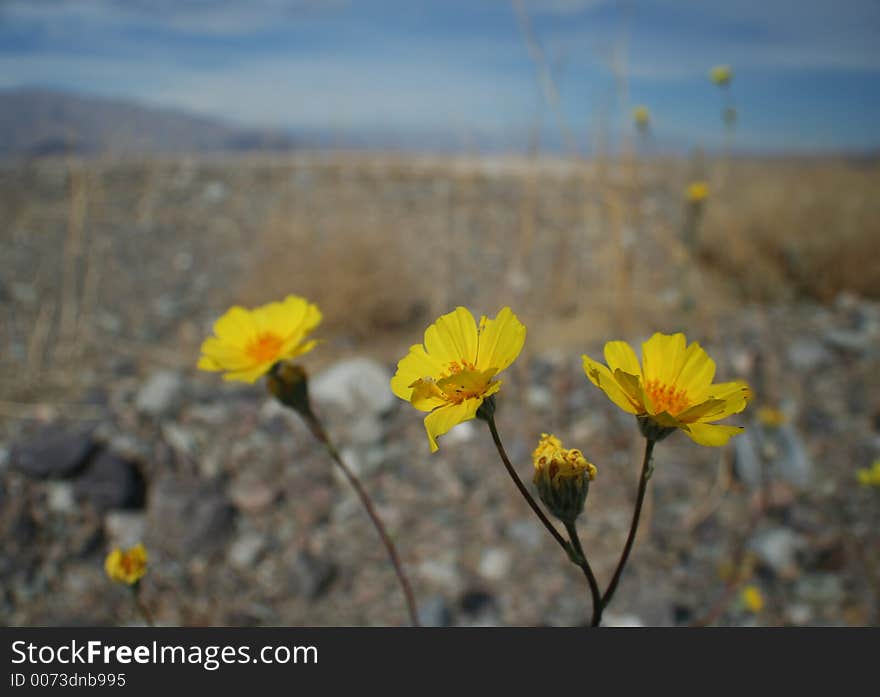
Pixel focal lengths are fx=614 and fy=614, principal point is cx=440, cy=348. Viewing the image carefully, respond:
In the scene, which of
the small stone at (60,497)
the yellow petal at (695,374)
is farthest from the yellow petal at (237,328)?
the small stone at (60,497)

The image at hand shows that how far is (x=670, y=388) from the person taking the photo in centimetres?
97

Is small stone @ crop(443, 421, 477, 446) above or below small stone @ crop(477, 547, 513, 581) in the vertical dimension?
above

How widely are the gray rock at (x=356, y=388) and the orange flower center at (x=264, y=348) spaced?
1.65 metres

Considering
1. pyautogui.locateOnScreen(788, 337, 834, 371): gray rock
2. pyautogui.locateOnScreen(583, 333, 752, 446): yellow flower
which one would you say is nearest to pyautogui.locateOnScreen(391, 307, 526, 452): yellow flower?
pyautogui.locateOnScreen(583, 333, 752, 446): yellow flower

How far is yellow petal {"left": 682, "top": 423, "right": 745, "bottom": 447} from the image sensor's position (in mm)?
791

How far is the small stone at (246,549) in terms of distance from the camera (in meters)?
2.22

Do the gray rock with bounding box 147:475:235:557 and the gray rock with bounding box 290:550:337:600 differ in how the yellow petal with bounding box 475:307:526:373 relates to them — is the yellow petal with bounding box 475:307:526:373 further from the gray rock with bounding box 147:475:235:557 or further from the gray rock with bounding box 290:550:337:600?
the gray rock with bounding box 147:475:235:557

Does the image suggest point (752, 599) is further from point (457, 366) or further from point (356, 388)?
point (356, 388)

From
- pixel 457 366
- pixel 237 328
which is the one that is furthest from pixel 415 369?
pixel 237 328

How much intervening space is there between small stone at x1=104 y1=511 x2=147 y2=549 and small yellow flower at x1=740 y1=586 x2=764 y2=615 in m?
2.09

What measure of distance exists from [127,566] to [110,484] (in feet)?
3.63
